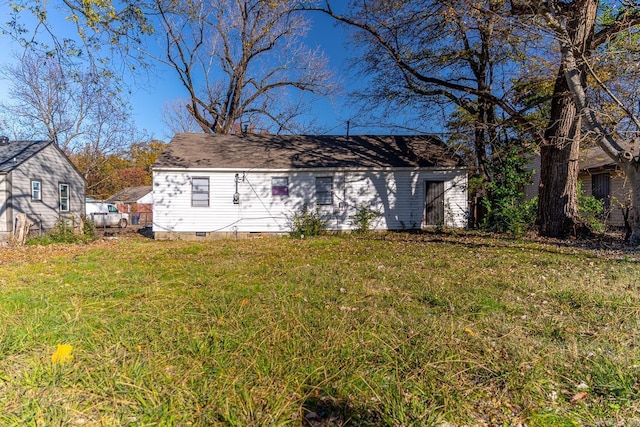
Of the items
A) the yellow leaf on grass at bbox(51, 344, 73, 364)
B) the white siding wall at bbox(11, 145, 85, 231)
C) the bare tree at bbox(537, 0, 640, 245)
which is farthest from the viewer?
the white siding wall at bbox(11, 145, 85, 231)

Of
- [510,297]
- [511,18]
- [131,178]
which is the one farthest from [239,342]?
[131,178]

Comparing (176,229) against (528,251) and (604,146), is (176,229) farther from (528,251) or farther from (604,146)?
(604,146)

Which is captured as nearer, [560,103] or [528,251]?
[528,251]

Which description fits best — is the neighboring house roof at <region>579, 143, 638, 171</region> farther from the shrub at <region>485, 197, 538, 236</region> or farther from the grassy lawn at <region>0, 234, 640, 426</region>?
the grassy lawn at <region>0, 234, 640, 426</region>

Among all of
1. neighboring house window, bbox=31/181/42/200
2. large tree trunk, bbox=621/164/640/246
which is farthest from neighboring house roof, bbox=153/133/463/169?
neighboring house window, bbox=31/181/42/200

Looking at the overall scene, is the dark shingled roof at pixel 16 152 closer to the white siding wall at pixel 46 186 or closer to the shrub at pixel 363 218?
the white siding wall at pixel 46 186

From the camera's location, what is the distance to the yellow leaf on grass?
2.45 meters

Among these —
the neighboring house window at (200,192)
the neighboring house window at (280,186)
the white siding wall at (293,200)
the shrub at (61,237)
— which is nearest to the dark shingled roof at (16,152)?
the shrub at (61,237)

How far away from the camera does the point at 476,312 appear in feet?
11.6

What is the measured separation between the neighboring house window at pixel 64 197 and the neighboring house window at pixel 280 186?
1208 centimetres

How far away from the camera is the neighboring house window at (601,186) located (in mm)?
14664

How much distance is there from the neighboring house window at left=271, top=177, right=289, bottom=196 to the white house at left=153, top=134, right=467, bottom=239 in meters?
0.04

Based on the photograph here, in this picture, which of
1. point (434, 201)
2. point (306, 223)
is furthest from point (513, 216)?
point (306, 223)

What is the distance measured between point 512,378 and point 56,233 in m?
14.7
